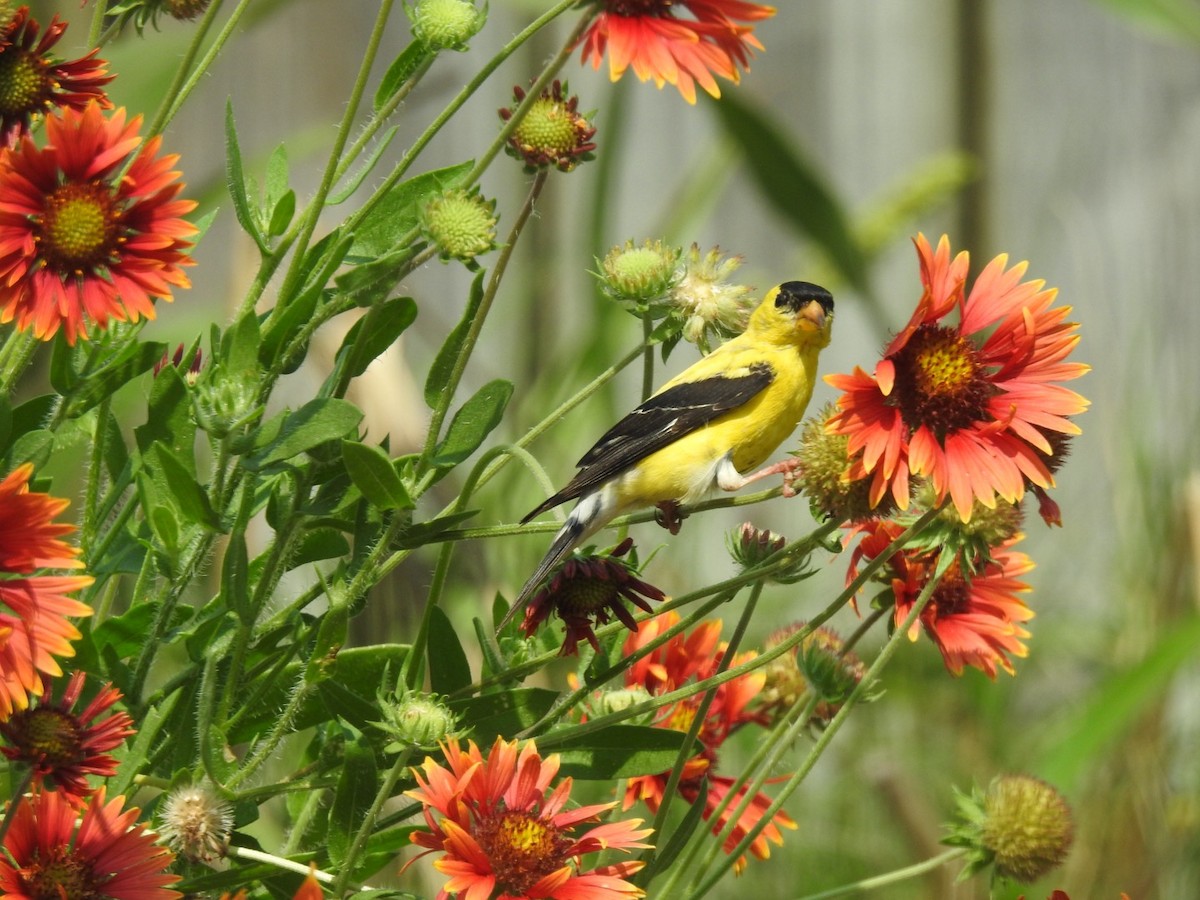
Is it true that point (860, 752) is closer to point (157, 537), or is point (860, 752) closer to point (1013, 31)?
point (1013, 31)

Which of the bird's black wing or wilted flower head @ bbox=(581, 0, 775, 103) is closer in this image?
wilted flower head @ bbox=(581, 0, 775, 103)

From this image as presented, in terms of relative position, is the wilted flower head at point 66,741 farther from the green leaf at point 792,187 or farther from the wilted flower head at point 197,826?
the green leaf at point 792,187

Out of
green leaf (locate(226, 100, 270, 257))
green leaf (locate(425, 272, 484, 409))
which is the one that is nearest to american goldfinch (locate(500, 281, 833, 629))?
green leaf (locate(425, 272, 484, 409))

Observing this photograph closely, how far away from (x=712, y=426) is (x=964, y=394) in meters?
0.49

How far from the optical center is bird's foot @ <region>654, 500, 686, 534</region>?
1.05 meters

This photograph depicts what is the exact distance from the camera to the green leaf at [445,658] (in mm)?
809

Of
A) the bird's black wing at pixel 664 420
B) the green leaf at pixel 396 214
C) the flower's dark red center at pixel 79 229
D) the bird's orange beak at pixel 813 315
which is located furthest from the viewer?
the bird's orange beak at pixel 813 315

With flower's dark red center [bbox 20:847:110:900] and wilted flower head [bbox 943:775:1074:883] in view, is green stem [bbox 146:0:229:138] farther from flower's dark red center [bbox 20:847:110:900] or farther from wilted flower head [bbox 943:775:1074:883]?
wilted flower head [bbox 943:775:1074:883]

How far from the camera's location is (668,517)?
110 centimetres

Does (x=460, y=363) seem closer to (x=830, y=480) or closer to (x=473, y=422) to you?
(x=473, y=422)

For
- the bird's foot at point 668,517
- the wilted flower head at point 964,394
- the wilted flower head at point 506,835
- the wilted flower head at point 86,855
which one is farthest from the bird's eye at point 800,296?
the wilted flower head at point 86,855

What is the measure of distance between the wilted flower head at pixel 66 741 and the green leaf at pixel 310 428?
5.1 inches

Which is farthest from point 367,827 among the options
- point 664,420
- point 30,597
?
point 664,420

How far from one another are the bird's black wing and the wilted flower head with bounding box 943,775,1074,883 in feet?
1.14
